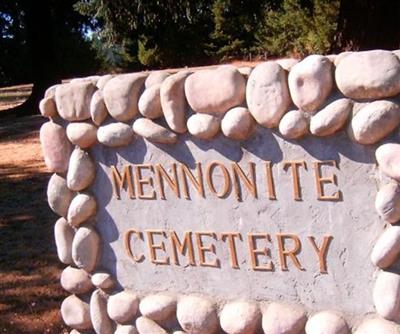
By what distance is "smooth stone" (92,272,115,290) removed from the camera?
326cm

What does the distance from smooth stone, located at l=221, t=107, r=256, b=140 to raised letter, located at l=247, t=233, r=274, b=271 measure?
14.7 inches

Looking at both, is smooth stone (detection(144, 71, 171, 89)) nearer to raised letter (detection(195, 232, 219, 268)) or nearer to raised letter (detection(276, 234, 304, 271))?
raised letter (detection(195, 232, 219, 268))

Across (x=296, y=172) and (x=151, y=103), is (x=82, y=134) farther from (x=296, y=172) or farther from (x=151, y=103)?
(x=296, y=172)

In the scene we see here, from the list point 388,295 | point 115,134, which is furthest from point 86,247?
point 388,295

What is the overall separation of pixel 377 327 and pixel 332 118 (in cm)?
72

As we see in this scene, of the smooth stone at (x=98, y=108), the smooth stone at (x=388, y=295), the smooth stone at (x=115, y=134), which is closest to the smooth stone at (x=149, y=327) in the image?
the smooth stone at (x=115, y=134)

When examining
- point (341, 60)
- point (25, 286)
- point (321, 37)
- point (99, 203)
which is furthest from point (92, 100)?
point (321, 37)

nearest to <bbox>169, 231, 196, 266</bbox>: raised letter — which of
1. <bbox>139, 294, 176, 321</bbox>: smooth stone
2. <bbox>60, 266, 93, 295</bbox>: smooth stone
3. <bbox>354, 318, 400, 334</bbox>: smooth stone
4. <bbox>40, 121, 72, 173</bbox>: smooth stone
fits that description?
<bbox>139, 294, 176, 321</bbox>: smooth stone

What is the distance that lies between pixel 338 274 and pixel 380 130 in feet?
1.83

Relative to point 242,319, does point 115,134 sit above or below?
above

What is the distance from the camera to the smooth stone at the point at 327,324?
2.68 meters

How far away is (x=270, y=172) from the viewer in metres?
2.77

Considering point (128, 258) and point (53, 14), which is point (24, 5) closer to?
point (53, 14)

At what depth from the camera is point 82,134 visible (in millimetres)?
3178
